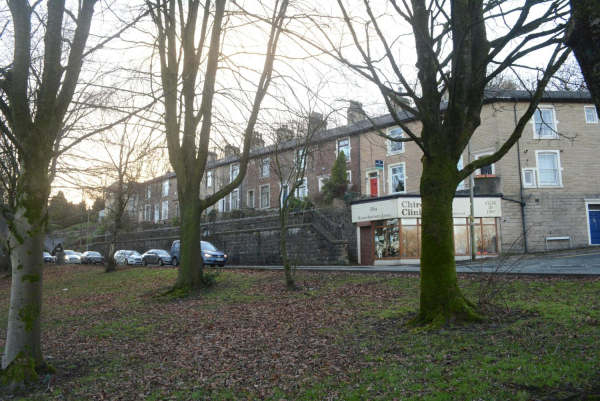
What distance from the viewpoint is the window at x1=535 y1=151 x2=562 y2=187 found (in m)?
28.4

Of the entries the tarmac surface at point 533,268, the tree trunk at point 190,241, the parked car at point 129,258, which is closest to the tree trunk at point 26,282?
the tarmac surface at point 533,268

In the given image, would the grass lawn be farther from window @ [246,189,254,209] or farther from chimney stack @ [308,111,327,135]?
window @ [246,189,254,209]

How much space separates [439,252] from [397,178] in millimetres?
25735

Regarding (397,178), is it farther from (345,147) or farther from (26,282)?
(26,282)

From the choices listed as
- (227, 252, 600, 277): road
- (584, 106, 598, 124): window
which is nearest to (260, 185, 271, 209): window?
(227, 252, 600, 277): road

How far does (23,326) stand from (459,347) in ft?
20.1

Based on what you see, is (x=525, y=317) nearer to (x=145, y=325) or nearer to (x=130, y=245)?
(x=145, y=325)

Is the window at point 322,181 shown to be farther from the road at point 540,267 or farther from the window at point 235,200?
the road at point 540,267

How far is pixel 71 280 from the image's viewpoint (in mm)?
25141

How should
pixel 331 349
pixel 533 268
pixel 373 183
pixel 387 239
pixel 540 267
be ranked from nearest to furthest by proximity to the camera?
pixel 331 349
pixel 533 268
pixel 540 267
pixel 387 239
pixel 373 183

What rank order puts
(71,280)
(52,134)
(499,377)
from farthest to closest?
(71,280), (52,134), (499,377)

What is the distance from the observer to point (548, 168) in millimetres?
28625

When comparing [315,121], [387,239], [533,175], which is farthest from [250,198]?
[315,121]

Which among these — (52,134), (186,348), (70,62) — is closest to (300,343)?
(186,348)
